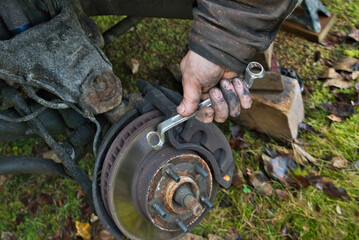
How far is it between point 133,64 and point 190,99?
4.45 ft

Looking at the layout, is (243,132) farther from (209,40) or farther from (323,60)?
(209,40)

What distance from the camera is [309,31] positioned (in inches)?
115

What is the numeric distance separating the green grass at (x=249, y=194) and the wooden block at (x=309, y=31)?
356 mm

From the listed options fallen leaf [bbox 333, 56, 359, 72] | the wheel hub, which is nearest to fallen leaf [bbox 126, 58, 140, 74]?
the wheel hub

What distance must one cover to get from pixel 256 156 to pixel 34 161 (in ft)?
4.54

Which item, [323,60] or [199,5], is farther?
[323,60]

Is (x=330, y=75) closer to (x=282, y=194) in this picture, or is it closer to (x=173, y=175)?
(x=282, y=194)

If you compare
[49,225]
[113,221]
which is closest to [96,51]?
[113,221]

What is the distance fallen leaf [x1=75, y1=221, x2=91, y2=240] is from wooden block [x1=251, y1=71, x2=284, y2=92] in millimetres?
1383

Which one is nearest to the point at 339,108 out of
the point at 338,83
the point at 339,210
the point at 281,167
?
the point at 338,83

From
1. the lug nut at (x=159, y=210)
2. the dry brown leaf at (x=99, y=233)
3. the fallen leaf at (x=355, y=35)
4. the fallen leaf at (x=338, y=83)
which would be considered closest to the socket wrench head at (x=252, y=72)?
the lug nut at (x=159, y=210)

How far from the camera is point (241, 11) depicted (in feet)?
3.89

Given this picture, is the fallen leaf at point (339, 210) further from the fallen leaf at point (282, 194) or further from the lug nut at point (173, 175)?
the lug nut at point (173, 175)

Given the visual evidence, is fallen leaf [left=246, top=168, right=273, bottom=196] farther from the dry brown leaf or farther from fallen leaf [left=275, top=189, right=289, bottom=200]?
the dry brown leaf
